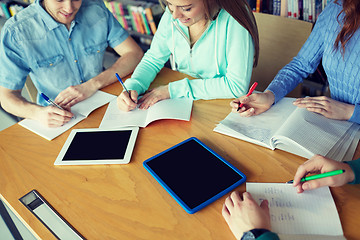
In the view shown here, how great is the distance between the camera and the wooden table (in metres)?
0.76

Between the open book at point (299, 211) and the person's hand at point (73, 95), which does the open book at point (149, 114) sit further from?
the open book at point (299, 211)

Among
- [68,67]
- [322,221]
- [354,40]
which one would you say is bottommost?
[322,221]

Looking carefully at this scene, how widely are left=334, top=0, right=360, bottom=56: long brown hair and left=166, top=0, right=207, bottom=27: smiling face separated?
1.79ft

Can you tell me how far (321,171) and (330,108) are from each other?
0.33 meters

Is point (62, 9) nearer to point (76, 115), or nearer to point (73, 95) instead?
point (73, 95)

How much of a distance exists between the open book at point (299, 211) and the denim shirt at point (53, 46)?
118 centimetres

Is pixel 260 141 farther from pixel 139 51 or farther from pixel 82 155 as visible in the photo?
pixel 139 51

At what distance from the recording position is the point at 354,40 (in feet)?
3.53

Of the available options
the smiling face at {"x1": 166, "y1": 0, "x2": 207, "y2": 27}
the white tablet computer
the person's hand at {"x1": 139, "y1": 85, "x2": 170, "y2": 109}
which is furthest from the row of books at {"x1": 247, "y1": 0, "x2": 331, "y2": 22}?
the white tablet computer

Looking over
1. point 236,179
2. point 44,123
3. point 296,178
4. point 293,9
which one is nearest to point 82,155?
point 44,123

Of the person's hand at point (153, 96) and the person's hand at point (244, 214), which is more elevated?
the person's hand at point (153, 96)

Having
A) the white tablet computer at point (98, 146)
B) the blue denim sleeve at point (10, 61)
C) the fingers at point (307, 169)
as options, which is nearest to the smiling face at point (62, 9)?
the blue denim sleeve at point (10, 61)

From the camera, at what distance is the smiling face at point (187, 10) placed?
1.17m

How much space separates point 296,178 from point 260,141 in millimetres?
204
